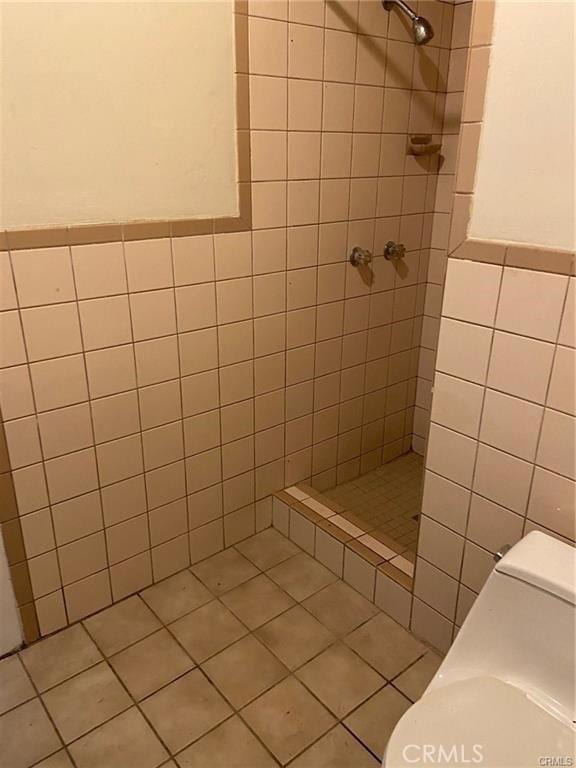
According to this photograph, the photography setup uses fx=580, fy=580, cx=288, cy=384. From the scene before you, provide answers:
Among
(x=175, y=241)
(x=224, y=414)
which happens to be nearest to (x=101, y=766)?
(x=224, y=414)

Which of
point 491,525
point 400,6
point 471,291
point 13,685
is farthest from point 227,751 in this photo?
point 400,6

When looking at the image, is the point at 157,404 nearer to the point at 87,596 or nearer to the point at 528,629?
the point at 87,596

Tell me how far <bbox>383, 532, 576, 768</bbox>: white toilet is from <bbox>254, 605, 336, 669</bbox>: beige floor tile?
24.1 inches

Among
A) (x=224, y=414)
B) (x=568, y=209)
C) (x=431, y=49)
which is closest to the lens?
(x=568, y=209)

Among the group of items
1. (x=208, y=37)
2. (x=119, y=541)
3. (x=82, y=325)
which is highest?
(x=208, y=37)

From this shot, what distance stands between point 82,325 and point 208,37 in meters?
0.86

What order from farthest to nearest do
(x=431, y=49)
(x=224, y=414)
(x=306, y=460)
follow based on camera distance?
(x=306, y=460), (x=431, y=49), (x=224, y=414)

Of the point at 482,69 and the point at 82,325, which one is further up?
the point at 482,69

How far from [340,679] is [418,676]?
0.22 metres

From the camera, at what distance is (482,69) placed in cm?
120

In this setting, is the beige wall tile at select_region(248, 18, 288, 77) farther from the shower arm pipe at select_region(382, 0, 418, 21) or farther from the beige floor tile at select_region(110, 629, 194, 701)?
the beige floor tile at select_region(110, 629, 194, 701)

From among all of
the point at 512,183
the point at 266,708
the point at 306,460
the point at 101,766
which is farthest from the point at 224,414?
the point at 512,183

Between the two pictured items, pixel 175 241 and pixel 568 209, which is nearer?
pixel 568 209

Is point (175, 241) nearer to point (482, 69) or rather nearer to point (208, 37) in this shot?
point (208, 37)
